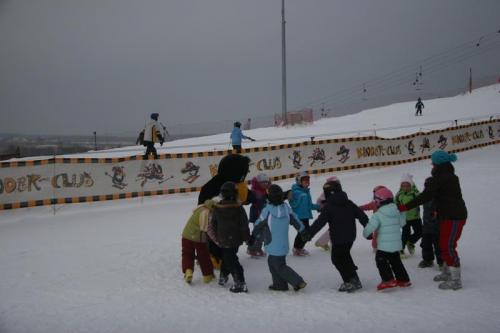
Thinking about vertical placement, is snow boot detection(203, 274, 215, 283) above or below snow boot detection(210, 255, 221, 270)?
below

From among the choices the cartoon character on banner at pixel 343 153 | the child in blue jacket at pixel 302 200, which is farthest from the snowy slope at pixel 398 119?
the child in blue jacket at pixel 302 200

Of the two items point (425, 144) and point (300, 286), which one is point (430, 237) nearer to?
point (300, 286)

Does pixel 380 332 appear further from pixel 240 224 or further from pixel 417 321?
pixel 240 224

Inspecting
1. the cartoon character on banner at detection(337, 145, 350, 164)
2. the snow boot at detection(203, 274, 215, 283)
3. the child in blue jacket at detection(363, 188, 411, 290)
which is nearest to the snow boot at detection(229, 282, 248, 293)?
the snow boot at detection(203, 274, 215, 283)

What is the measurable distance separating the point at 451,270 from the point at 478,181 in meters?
8.93

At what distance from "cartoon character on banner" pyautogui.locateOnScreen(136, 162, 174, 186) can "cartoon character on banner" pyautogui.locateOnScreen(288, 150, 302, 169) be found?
4553 mm

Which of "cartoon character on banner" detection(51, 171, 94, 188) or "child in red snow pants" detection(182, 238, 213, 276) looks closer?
"child in red snow pants" detection(182, 238, 213, 276)

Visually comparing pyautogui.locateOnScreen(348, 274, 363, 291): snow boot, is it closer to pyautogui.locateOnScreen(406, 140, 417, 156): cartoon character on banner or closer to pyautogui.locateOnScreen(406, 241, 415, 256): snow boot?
pyautogui.locateOnScreen(406, 241, 415, 256): snow boot

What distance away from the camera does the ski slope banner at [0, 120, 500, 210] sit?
10500 mm

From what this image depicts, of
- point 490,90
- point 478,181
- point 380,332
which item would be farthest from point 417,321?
point 490,90

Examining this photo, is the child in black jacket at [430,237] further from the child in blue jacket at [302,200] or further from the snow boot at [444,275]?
the child in blue jacket at [302,200]

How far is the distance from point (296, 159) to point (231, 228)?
29.6ft

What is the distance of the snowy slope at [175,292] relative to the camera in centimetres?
477

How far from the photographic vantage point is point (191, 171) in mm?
12695
